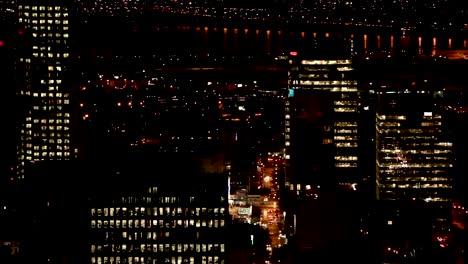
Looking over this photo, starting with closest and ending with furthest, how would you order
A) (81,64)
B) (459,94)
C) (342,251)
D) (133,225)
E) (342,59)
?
1. (342,251)
2. (133,225)
3. (459,94)
4. (81,64)
5. (342,59)

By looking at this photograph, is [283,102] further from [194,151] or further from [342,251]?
[342,251]

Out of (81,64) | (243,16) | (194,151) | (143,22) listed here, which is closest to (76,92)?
(81,64)

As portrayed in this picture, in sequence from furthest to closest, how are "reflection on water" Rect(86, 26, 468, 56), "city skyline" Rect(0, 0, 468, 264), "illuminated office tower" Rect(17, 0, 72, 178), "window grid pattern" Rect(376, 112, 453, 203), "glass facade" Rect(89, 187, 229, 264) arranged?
Result: 1. "window grid pattern" Rect(376, 112, 453, 203)
2. "reflection on water" Rect(86, 26, 468, 56)
3. "illuminated office tower" Rect(17, 0, 72, 178)
4. "glass facade" Rect(89, 187, 229, 264)
5. "city skyline" Rect(0, 0, 468, 264)

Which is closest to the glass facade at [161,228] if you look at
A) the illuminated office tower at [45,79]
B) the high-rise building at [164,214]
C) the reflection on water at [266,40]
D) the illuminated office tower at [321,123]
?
the high-rise building at [164,214]

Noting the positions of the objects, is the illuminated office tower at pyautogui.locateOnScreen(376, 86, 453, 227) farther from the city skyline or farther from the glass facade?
the glass facade

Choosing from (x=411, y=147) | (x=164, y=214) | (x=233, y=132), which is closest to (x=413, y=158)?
(x=411, y=147)

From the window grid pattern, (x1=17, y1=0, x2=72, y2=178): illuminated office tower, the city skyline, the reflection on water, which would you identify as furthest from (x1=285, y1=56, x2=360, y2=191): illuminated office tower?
(x1=17, y1=0, x2=72, y2=178): illuminated office tower

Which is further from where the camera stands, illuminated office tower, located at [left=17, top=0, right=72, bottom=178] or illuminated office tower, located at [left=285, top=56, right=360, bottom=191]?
illuminated office tower, located at [left=17, top=0, right=72, bottom=178]

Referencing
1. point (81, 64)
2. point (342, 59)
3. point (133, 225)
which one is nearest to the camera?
point (133, 225)
